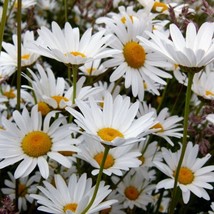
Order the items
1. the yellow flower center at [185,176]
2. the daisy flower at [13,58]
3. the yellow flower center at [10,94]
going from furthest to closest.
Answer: the yellow flower center at [10,94] < the daisy flower at [13,58] < the yellow flower center at [185,176]

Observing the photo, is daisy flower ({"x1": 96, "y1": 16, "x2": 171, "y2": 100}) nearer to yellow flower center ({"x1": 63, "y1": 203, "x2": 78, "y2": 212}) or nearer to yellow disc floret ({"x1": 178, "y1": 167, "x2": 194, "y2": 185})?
yellow disc floret ({"x1": 178, "y1": 167, "x2": 194, "y2": 185})

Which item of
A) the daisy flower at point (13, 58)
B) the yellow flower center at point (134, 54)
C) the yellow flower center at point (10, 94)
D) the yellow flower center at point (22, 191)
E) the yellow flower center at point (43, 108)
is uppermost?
the yellow flower center at point (134, 54)

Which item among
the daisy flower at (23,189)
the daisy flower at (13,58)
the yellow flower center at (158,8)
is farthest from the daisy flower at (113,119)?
the yellow flower center at (158,8)

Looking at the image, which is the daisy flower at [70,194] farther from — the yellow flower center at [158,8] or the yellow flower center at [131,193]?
the yellow flower center at [158,8]

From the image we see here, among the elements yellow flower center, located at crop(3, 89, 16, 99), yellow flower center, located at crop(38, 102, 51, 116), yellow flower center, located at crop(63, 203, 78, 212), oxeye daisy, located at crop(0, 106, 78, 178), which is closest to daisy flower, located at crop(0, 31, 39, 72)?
yellow flower center, located at crop(38, 102, 51, 116)

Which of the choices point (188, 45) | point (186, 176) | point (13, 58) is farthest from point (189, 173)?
point (13, 58)

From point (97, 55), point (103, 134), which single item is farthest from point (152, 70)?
point (103, 134)
